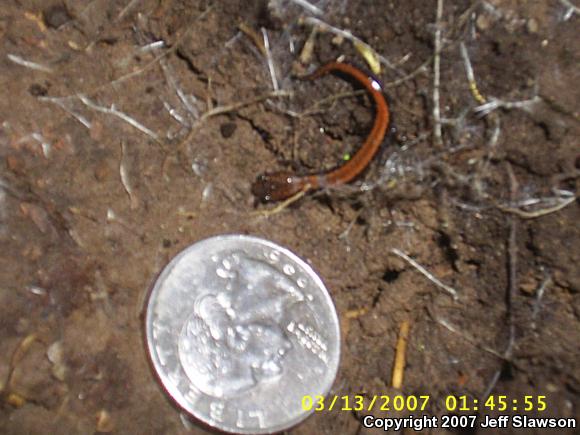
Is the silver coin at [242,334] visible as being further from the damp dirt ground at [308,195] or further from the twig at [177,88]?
the twig at [177,88]

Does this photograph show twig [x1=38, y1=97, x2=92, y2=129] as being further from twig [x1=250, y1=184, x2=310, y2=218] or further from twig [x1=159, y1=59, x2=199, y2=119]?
twig [x1=250, y1=184, x2=310, y2=218]

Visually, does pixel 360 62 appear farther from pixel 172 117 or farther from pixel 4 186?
pixel 4 186

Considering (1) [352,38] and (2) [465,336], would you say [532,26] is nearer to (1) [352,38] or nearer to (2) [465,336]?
(1) [352,38]

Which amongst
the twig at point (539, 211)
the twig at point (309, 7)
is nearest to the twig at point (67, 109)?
the twig at point (309, 7)

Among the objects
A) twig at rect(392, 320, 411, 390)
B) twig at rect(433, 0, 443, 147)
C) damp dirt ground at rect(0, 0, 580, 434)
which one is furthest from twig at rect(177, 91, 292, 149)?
twig at rect(392, 320, 411, 390)

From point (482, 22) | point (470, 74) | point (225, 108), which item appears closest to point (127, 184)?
point (225, 108)

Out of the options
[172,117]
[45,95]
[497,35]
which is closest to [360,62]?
[497,35]
